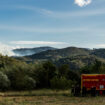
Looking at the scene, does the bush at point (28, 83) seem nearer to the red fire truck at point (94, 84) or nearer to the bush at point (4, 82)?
the bush at point (4, 82)

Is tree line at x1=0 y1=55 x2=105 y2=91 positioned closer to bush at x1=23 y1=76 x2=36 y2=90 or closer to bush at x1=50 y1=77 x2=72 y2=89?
bush at x1=23 y1=76 x2=36 y2=90

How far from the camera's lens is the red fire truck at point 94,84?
75.3ft

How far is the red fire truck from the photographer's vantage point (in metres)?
22.9

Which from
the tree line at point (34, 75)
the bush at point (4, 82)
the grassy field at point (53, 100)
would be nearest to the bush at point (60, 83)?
the tree line at point (34, 75)

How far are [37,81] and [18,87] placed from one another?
4.50 meters

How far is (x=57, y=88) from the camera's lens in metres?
29.0

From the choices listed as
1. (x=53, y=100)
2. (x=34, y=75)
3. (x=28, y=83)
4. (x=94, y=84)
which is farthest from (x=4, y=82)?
(x=53, y=100)

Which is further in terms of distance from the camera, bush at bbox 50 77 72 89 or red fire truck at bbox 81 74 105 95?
bush at bbox 50 77 72 89

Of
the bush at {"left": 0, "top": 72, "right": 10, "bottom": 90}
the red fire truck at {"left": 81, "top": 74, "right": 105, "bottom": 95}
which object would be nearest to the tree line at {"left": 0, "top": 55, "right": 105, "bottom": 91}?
the bush at {"left": 0, "top": 72, "right": 10, "bottom": 90}

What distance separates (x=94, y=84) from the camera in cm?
2322

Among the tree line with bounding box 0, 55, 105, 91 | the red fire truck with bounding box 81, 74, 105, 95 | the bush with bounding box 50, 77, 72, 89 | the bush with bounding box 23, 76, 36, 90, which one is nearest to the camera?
the red fire truck with bounding box 81, 74, 105, 95

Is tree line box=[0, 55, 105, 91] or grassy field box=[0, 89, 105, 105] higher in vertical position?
tree line box=[0, 55, 105, 91]

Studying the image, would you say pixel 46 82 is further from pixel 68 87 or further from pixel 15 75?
pixel 68 87

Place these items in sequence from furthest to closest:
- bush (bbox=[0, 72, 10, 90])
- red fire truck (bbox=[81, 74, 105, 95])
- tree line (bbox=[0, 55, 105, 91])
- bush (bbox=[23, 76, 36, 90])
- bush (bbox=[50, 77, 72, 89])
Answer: tree line (bbox=[0, 55, 105, 91])
bush (bbox=[23, 76, 36, 90])
bush (bbox=[0, 72, 10, 90])
bush (bbox=[50, 77, 72, 89])
red fire truck (bbox=[81, 74, 105, 95])
